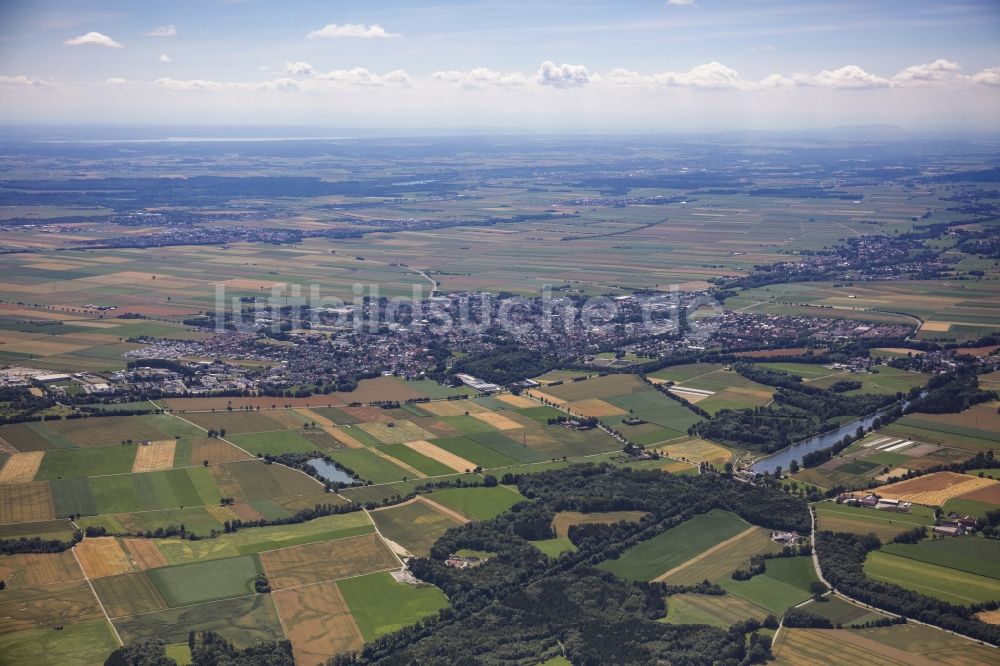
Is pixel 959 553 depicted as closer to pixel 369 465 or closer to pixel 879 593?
pixel 879 593

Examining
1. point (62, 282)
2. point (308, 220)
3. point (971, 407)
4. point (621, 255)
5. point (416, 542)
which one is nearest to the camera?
point (416, 542)

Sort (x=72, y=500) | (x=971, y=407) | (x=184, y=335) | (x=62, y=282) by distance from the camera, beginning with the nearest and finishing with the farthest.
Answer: (x=72, y=500)
(x=971, y=407)
(x=184, y=335)
(x=62, y=282)

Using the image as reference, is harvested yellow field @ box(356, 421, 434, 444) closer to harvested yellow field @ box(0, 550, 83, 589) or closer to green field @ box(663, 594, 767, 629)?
harvested yellow field @ box(0, 550, 83, 589)

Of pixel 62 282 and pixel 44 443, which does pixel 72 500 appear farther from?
pixel 62 282

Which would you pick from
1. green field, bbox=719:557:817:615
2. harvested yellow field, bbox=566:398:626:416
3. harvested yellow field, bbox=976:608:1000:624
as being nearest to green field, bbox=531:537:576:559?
green field, bbox=719:557:817:615

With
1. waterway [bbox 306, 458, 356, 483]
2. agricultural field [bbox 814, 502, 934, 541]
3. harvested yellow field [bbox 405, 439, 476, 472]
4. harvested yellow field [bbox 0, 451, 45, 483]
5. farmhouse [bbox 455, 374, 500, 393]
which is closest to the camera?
agricultural field [bbox 814, 502, 934, 541]

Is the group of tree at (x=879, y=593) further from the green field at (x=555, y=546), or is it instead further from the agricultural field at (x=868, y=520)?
the green field at (x=555, y=546)

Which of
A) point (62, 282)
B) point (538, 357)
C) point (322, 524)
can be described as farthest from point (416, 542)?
point (62, 282)

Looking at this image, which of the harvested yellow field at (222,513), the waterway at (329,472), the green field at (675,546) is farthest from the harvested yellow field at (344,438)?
the green field at (675,546)
